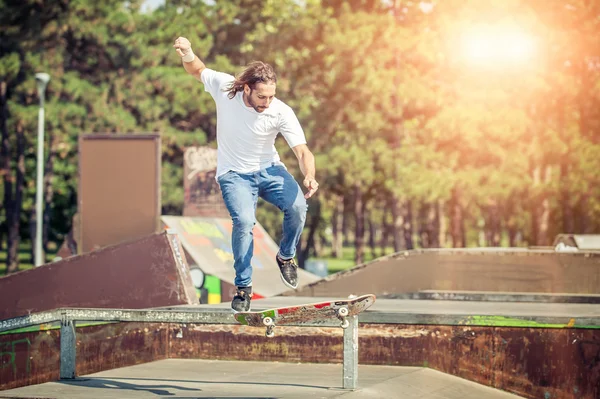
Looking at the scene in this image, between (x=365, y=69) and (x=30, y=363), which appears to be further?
(x=365, y=69)

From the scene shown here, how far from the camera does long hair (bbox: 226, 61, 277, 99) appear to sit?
→ 6.70 metres

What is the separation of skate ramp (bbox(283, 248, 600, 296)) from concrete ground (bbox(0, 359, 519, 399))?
4332 mm

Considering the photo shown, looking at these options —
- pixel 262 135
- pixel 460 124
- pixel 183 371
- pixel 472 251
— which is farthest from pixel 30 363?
pixel 460 124

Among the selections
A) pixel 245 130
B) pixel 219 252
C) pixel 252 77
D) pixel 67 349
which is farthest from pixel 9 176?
A: pixel 252 77

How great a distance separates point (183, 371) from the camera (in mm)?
8117

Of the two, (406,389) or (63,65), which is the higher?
(63,65)

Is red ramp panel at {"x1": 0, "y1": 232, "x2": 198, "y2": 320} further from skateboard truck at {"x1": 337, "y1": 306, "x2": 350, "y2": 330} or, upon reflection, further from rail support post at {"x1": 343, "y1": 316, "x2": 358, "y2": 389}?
skateboard truck at {"x1": 337, "y1": 306, "x2": 350, "y2": 330}

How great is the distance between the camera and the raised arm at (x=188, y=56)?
22.2 feet

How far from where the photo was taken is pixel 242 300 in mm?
7020

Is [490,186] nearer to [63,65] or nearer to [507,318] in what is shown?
[63,65]

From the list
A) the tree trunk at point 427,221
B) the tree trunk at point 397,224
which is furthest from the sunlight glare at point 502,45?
the tree trunk at point 427,221

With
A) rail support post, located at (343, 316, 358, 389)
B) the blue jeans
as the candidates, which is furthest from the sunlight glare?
rail support post, located at (343, 316, 358, 389)

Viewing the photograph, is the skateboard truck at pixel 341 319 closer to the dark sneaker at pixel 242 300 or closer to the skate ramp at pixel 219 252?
the dark sneaker at pixel 242 300

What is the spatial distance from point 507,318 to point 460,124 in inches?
934
